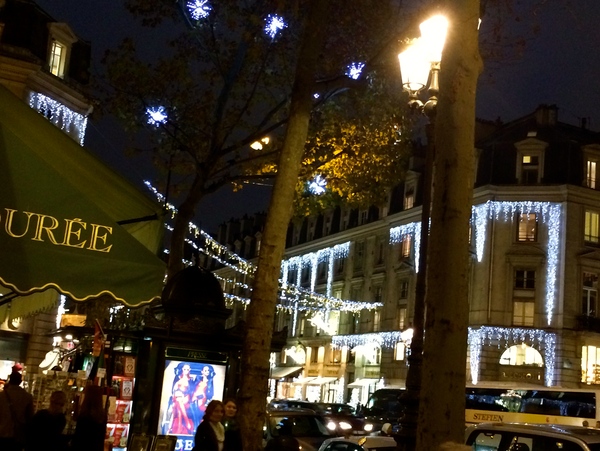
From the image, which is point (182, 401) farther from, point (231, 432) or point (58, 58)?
point (58, 58)

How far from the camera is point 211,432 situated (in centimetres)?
793

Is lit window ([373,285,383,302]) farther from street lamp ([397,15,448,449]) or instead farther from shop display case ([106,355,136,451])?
shop display case ([106,355,136,451])

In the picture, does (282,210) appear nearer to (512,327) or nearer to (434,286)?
(434,286)

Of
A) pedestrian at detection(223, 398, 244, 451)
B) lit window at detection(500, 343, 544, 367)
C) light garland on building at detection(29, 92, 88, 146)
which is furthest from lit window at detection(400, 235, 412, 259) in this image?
pedestrian at detection(223, 398, 244, 451)

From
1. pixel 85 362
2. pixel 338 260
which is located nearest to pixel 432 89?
pixel 85 362

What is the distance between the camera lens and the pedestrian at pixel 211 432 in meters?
7.89

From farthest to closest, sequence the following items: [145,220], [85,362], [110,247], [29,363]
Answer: [29,363] → [85,362] → [145,220] → [110,247]

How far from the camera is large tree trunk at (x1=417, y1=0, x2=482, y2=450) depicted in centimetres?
535

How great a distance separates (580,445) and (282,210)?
5161mm

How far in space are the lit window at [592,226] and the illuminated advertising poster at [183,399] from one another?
3600cm

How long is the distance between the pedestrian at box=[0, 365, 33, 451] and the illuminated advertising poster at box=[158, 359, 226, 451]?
11.2 ft

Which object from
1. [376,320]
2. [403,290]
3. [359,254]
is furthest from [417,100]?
[359,254]

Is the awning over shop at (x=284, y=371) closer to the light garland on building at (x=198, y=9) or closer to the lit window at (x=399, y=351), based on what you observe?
the lit window at (x=399, y=351)

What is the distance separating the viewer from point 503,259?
44688 millimetres
